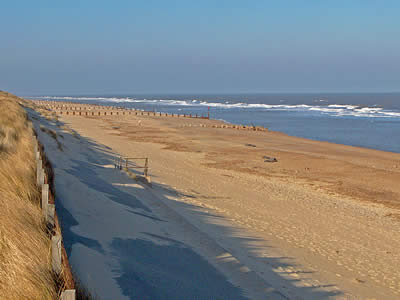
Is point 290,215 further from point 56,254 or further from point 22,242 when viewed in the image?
point 56,254

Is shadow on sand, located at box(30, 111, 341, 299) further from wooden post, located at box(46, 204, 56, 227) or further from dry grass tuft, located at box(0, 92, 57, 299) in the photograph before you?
dry grass tuft, located at box(0, 92, 57, 299)

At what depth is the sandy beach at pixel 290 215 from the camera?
9.16 metres

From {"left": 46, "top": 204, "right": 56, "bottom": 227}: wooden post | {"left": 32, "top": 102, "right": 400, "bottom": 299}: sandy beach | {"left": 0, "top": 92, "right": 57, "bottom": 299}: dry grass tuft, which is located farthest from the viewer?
{"left": 32, "top": 102, "right": 400, "bottom": 299}: sandy beach

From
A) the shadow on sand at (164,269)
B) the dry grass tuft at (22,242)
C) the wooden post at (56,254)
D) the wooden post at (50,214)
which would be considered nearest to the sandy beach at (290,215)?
the shadow on sand at (164,269)

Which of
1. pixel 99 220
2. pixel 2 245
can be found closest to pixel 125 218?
pixel 99 220

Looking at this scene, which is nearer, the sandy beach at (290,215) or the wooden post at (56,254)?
the wooden post at (56,254)

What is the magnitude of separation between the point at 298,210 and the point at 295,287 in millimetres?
7182

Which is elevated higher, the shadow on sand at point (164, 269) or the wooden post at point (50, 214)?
the wooden post at point (50, 214)

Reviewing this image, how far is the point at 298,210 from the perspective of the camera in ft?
51.1

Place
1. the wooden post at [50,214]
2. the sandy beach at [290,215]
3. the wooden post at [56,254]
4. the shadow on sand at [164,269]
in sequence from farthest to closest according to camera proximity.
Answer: the sandy beach at [290,215] < the shadow on sand at [164,269] < the wooden post at [50,214] < the wooden post at [56,254]

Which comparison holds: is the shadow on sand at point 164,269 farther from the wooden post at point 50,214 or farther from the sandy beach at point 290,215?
the wooden post at point 50,214

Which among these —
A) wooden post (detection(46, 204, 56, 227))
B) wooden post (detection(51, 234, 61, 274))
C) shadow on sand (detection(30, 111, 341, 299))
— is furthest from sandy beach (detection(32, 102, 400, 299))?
wooden post (detection(51, 234, 61, 274))

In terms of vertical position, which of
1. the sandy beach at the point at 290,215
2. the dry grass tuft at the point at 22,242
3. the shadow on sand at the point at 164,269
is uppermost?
the dry grass tuft at the point at 22,242

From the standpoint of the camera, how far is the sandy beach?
9.16 meters
